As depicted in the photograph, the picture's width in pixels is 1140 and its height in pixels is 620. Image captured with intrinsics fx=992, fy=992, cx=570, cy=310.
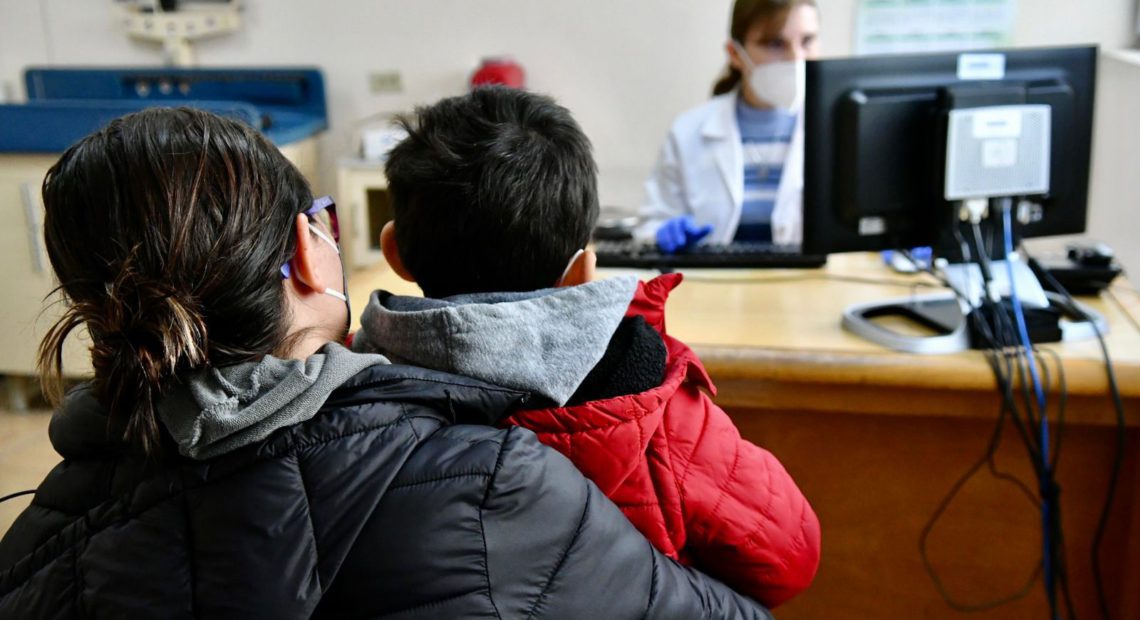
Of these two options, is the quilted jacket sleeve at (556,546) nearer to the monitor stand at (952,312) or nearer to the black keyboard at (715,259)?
the monitor stand at (952,312)

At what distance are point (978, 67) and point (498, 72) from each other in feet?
6.57

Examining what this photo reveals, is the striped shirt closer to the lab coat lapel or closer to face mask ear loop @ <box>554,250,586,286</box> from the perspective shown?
the lab coat lapel

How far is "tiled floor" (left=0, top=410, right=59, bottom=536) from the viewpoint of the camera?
8.52 feet

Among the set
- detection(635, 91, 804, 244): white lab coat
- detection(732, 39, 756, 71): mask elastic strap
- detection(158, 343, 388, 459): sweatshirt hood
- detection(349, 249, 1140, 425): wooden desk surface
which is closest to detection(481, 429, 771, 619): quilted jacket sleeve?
detection(158, 343, 388, 459): sweatshirt hood

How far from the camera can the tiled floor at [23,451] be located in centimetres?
260

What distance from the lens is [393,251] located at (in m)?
1.02

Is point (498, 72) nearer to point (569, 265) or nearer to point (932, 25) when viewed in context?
point (932, 25)

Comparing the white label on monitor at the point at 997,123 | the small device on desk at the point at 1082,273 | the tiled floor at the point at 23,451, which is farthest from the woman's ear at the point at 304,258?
the tiled floor at the point at 23,451

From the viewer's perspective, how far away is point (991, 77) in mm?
1544

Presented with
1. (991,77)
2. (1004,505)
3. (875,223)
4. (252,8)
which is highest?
(252,8)

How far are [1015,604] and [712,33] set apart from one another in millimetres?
2232

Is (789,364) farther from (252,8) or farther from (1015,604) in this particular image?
(252,8)

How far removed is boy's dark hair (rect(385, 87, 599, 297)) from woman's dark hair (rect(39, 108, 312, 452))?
0.58 feet

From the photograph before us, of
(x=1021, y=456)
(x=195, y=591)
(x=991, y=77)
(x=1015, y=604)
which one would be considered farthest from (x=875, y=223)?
(x=195, y=591)
